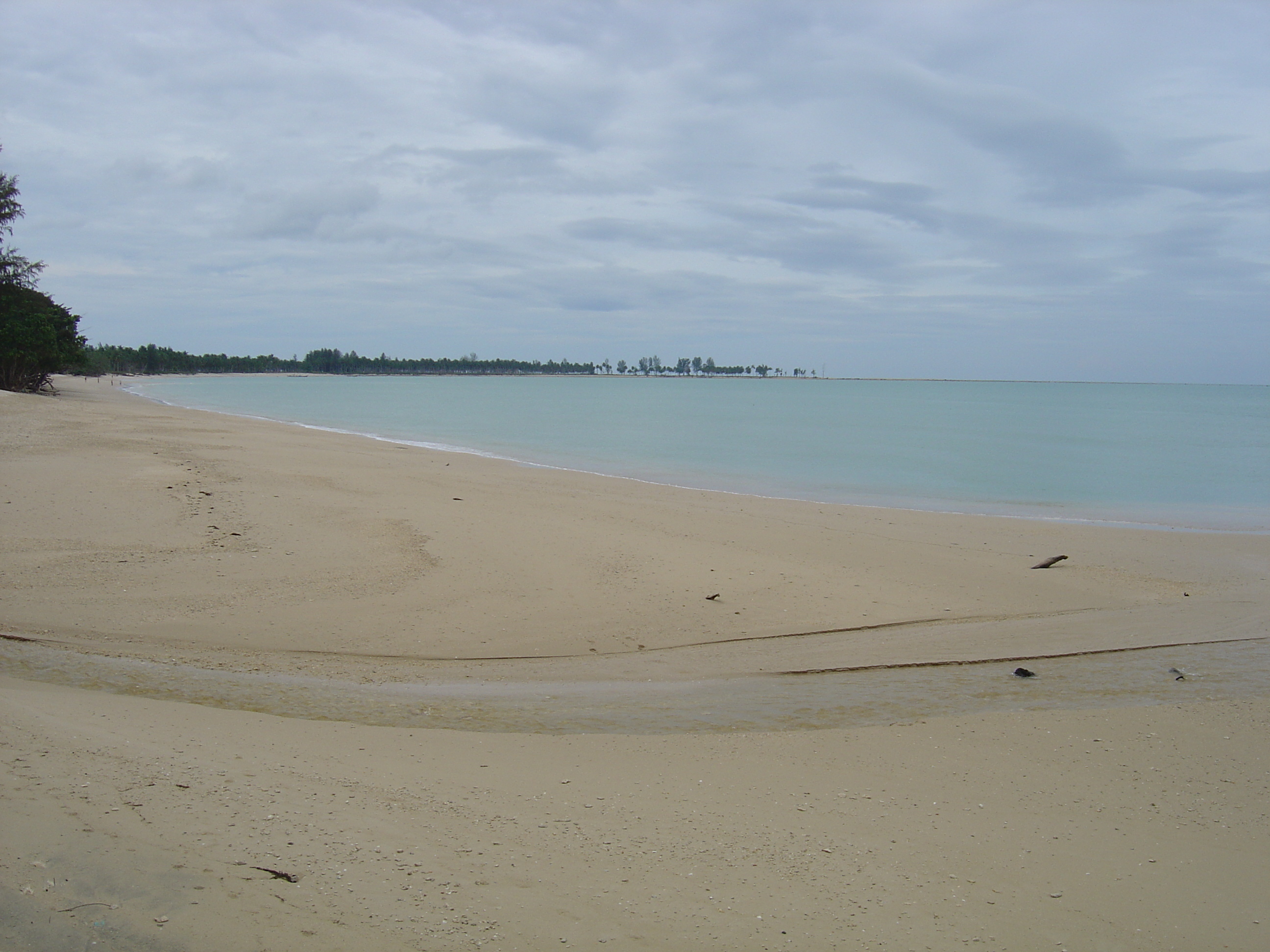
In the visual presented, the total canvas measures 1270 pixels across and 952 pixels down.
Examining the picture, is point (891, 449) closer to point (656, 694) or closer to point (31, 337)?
point (656, 694)

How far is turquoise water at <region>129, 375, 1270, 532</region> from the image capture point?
1956 centimetres

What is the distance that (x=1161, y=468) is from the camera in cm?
2752

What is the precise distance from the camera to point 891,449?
33.4m

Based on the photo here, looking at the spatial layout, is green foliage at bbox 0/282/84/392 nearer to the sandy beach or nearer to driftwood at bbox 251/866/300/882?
the sandy beach

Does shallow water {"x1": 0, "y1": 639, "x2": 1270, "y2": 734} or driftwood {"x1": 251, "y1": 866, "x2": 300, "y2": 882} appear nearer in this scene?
driftwood {"x1": 251, "y1": 866, "x2": 300, "y2": 882}

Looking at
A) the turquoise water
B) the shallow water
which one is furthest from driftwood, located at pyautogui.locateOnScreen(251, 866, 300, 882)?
the turquoise water

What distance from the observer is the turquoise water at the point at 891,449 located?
1956 cm

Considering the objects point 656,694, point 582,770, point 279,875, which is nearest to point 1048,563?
point 656,694

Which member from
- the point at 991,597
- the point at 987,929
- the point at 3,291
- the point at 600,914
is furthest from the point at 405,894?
the point at 3,291

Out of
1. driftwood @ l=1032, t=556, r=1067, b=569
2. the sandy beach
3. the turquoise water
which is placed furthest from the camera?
the turquoise water

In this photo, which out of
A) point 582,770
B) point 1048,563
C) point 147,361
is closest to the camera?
point 582,770

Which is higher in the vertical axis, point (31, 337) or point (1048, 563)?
point (31, 337)

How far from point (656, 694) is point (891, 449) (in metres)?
29.5

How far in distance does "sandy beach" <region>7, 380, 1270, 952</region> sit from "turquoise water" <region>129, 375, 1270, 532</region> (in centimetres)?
995
